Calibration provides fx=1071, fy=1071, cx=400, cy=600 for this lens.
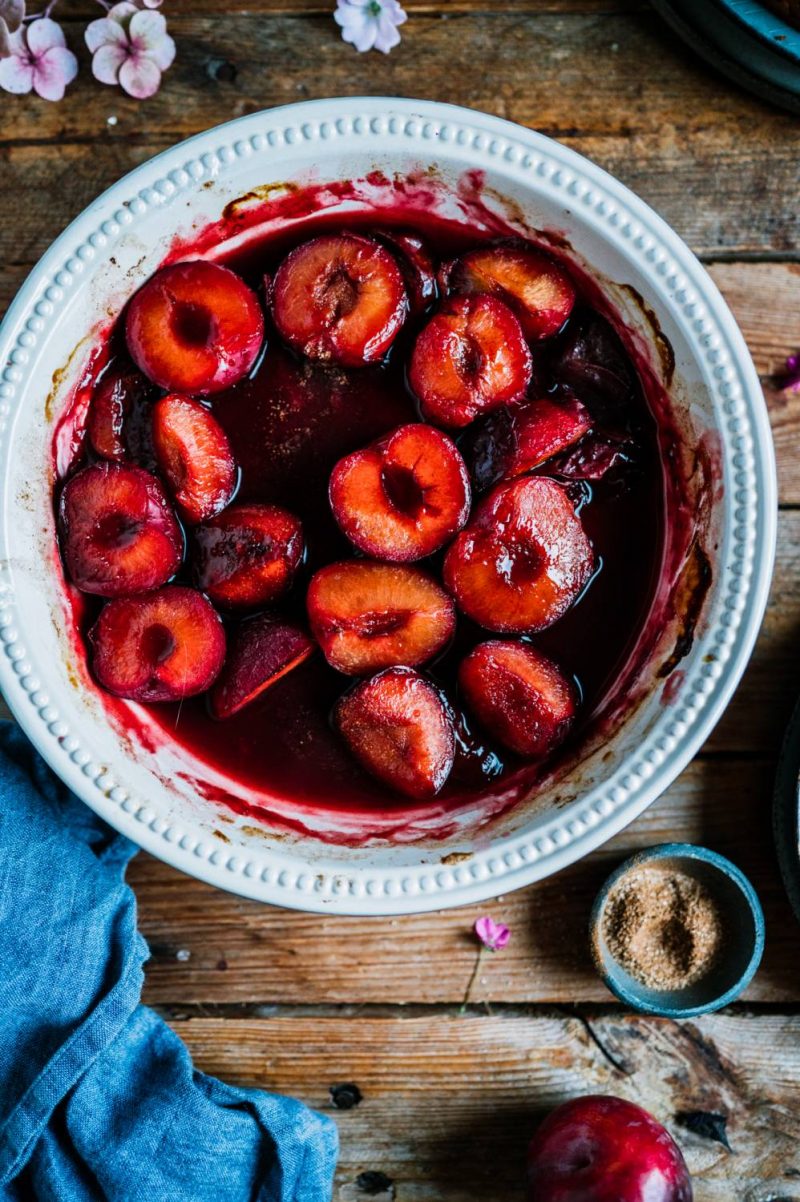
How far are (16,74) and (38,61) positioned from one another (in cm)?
3

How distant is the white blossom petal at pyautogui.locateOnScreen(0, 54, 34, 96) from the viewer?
53.2 inches

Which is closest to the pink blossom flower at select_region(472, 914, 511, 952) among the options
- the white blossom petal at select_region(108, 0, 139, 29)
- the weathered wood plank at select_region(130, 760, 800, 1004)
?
the weathered wood plank at select_region(130, 760, 800, 1004)

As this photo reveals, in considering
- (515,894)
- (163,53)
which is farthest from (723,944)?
(163,53)

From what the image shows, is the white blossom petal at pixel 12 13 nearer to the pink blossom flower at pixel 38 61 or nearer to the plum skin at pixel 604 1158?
the pink blossom flower at pixel 38 61

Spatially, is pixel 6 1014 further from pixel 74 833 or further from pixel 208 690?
pixel 208 690

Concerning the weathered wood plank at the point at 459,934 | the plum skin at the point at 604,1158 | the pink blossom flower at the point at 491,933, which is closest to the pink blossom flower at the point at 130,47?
the weathered wood plank at the point at 459,934

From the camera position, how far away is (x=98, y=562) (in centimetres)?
124

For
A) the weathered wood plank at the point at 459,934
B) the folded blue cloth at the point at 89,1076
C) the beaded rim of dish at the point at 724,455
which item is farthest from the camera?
the weathered wood plank at the point at 459,934

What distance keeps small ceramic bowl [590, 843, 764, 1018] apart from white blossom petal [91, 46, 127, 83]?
3.90ft

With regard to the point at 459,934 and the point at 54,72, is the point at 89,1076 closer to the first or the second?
the point at 459,934

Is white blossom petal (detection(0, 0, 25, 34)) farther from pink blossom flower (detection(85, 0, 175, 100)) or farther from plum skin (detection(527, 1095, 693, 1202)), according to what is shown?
plum skin (detection(527, 1095, 693, 1202))

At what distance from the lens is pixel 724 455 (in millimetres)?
1207

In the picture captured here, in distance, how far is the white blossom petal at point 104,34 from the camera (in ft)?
4.41

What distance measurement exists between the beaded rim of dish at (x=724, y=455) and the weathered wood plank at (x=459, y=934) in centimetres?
22
